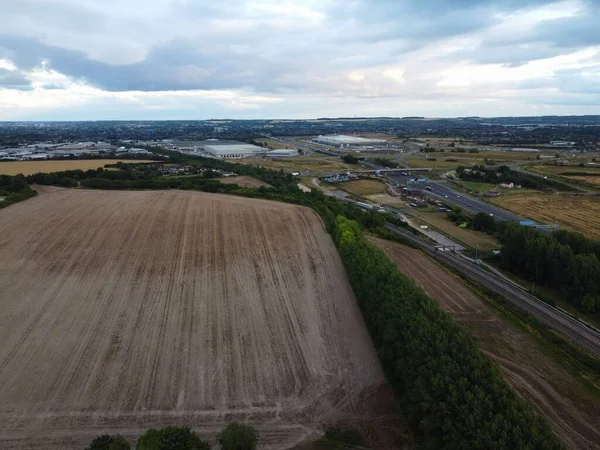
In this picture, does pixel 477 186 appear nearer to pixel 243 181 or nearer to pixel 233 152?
pixel 243 181

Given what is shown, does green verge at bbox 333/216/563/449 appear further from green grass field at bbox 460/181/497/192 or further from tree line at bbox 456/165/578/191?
tree line at bbox 456/165/578/191

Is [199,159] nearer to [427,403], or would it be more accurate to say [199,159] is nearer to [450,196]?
[450,196]

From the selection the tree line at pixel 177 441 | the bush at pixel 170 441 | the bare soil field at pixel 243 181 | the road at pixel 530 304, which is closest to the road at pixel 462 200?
the road at pixel 530 304

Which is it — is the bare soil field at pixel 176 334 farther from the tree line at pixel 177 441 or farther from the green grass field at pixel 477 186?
the green grass field at pixel 477 186

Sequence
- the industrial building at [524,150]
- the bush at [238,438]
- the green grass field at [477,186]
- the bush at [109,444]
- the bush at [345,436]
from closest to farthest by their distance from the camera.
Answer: the bush at [109,444], the bush at [238,438], the bush at [345,436], the green grass field at [477,186], the industrial building at [524,150]

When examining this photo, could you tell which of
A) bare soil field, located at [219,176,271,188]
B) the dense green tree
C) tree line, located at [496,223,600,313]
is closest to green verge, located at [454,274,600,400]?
tree line, located at [496,223,600,313]
